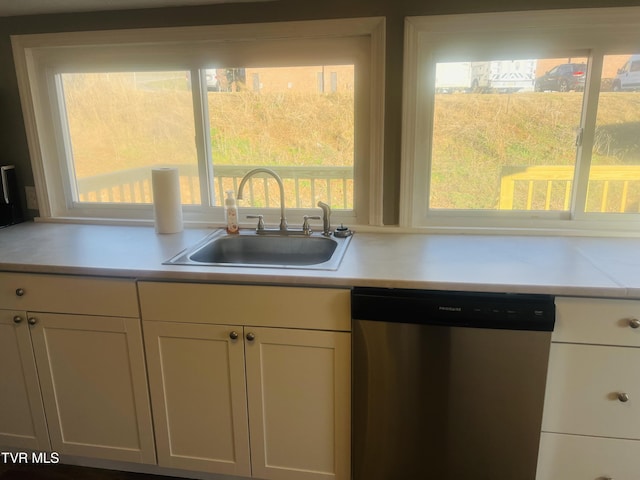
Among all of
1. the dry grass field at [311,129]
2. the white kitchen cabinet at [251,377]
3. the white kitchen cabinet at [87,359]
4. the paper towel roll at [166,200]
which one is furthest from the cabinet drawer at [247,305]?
the dry grass field at [311,129]

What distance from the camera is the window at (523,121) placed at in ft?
5.98

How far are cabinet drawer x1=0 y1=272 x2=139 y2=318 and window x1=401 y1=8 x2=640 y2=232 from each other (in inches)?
47.9

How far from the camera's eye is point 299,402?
1627 millimetres

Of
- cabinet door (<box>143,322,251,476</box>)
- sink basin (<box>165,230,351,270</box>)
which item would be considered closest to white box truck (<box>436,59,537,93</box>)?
sink basin (<box>165,230,351,270</box>)

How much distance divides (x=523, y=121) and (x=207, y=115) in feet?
4.74

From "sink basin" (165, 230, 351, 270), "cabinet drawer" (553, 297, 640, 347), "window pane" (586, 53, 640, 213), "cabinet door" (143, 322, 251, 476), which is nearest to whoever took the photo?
"cabinet drawer" (553, 297, 640, 347)

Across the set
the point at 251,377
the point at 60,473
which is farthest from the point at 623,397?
the point at 60,473

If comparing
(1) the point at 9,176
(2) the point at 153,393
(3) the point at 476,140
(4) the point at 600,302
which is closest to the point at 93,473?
(2) the point at 153,393

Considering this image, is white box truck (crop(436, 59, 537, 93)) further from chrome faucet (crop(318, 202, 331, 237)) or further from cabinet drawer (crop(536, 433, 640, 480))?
cabinet drawer (crop(536, 433, 640, 480))

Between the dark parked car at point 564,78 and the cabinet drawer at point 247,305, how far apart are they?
1.27 metres

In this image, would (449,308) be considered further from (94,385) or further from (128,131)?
(128,131)

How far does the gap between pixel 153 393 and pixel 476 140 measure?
5.58 ft

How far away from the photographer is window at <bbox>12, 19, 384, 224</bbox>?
2008mm

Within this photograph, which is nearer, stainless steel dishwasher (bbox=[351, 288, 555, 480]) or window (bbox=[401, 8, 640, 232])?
stainless steel dishwasher (bbox=[351, 288, 555, 480])
